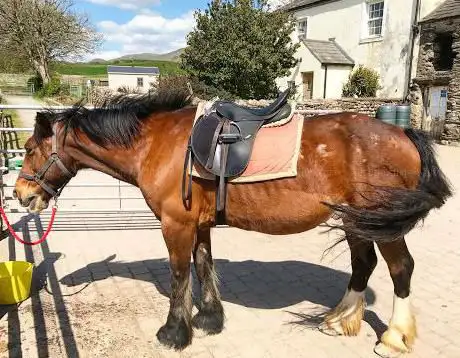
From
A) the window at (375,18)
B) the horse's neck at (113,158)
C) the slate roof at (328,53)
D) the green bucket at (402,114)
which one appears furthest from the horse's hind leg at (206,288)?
the window at (375,18)

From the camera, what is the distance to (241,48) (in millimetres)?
18328

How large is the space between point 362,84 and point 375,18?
3180 millimetres

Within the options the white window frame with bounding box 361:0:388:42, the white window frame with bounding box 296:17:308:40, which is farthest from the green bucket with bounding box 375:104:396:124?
the white window frame with bounding box 296:17:308:40

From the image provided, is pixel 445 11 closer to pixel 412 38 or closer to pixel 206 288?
pixel 412 38

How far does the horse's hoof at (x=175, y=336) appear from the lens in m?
3.09

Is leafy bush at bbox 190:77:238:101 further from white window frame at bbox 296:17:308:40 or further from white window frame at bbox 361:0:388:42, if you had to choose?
white window frame at bbox 361:0:388:42

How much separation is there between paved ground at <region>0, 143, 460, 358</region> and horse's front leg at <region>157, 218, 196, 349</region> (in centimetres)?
10

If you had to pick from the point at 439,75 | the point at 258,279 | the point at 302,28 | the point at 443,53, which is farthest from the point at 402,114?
the point at 258,279

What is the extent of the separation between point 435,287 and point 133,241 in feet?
12.2

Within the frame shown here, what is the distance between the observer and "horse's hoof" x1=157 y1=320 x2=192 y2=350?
309cm

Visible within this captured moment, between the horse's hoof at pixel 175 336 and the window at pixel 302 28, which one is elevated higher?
the window at pixel 302 28

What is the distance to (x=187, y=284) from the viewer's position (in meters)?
3.13

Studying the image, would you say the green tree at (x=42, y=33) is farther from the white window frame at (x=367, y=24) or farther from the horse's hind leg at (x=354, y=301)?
the horse's hind leg at (x=354, y=301)

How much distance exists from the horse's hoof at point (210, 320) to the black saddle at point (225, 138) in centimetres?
104
